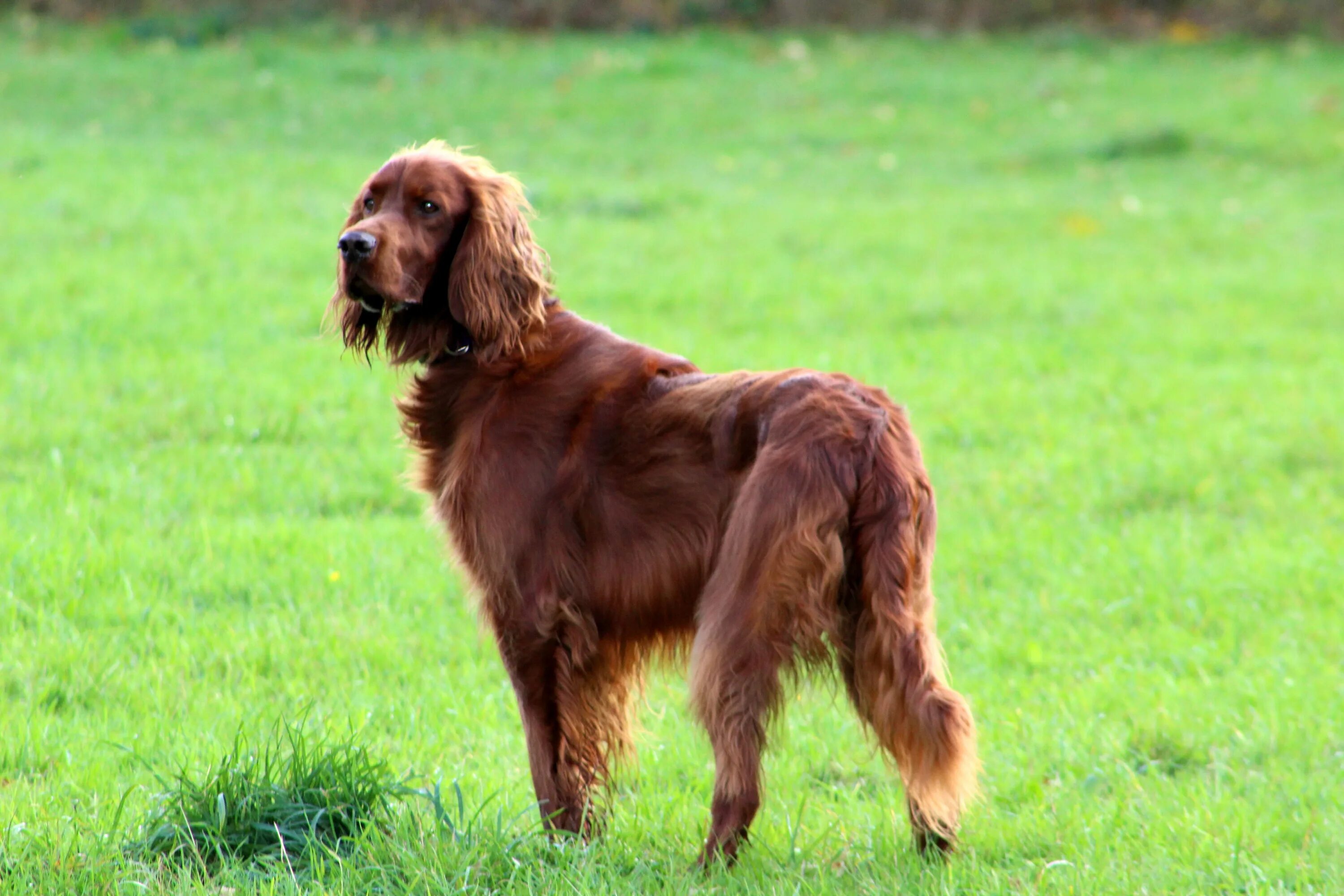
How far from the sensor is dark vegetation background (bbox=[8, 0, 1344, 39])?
21.3 m

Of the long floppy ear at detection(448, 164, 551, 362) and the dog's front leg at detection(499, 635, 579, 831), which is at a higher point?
the long floppy ear at detection(448, 164, 551, 362)

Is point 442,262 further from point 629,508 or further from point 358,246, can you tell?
point 629,508

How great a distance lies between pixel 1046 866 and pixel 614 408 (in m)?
1.50

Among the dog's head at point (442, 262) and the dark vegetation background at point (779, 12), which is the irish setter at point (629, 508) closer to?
the dog's head at point (442, 262)

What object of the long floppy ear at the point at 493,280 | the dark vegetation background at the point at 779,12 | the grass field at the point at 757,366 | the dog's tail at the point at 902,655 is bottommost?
the grass field at the point at 757,366

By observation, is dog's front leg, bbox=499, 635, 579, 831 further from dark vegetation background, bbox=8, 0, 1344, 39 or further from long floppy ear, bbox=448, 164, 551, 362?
dark vegetation background, bbox=8, 0, 1344, 39

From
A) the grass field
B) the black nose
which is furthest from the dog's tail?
the black nose

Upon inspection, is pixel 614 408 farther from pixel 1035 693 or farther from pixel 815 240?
pixel 815 240

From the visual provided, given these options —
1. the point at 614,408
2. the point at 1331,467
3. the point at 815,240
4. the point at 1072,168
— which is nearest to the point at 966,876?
the point at 614,408

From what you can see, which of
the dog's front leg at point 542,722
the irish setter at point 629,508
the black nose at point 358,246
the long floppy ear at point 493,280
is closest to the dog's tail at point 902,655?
the irish setter at point 629,508

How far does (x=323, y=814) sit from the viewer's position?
3316 mm

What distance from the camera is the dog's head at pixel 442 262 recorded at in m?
3.60

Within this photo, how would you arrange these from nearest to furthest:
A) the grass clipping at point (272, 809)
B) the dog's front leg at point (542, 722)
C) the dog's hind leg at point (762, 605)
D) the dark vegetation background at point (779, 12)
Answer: the dog's hind leg at point (762, 605) < the grass clipping at point (272, 809) < the dog's front leg at point (542, 722) < the dark vegetation background at point (779, 12)

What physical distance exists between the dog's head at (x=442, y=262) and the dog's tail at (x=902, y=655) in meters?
1.11
